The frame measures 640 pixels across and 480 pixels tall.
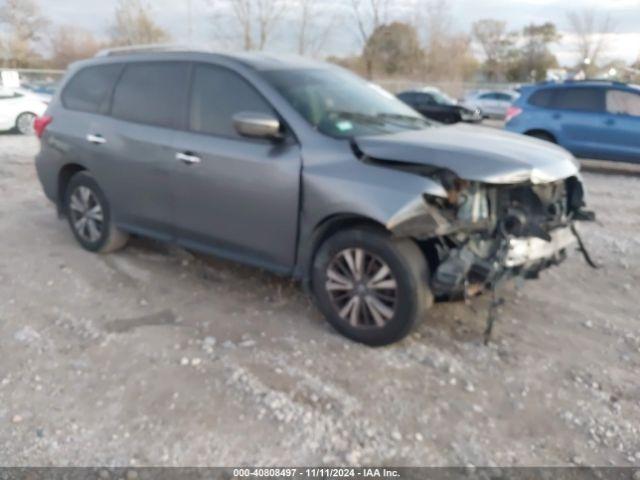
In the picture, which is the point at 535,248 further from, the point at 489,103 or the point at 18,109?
the point at 489,103

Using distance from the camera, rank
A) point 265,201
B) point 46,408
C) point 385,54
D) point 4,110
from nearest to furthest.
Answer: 1. point 46,408
2. point 265,201
3. point 4,110
4. point 385,54

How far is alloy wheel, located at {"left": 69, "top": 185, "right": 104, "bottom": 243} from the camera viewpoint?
17.0ft

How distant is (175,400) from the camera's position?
309cm

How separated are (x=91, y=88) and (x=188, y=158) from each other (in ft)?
5.47

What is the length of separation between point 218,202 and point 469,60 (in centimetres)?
4936

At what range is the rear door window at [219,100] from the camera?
4.02 m

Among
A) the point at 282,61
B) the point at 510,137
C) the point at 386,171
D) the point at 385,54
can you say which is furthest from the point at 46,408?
the point at 385,54

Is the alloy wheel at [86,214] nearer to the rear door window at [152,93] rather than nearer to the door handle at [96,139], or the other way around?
the door handle at [96,139]

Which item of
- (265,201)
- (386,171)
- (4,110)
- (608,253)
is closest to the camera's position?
(386,171)

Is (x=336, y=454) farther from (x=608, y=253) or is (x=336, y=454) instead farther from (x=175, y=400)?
(x=608, y=253)

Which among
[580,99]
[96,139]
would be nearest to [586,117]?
[580,99]

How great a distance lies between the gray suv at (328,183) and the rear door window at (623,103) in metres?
7.31

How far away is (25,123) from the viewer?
14.7 meters

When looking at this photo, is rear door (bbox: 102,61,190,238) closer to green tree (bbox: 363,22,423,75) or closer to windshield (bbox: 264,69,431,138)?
windshield (bbox: 264,69,431,138)
